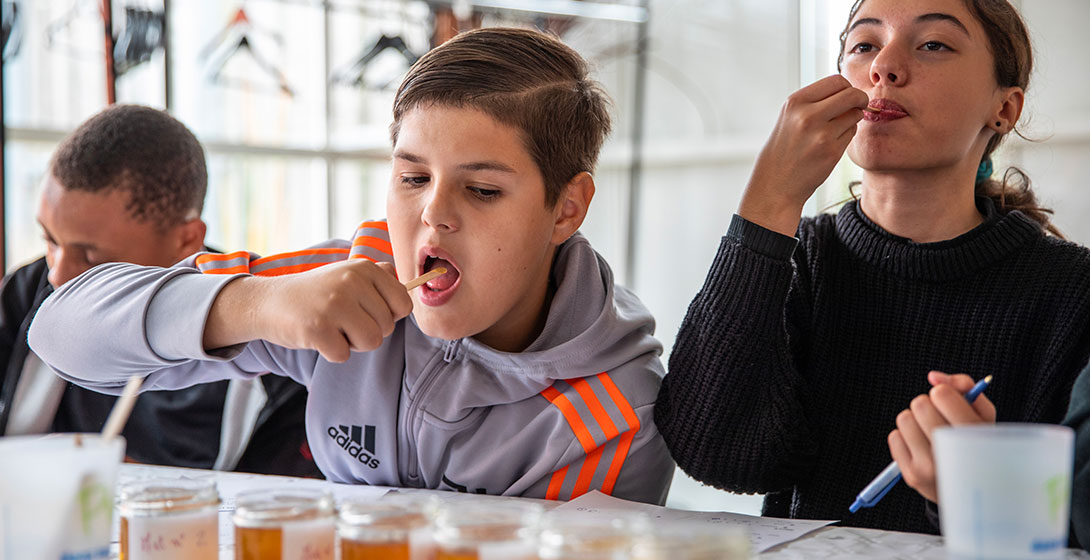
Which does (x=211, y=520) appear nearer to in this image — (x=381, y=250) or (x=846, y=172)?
(x=381, y=250)

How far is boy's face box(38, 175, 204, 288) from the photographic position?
152cm

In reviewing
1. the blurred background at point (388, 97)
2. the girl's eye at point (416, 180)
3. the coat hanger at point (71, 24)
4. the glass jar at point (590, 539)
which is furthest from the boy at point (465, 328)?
the coat hanger at point (71, 24)

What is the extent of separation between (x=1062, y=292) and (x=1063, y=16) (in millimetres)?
1638

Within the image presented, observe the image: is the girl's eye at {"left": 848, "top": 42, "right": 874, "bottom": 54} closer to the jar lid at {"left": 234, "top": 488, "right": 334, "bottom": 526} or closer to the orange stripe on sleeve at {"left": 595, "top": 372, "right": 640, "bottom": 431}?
the orange stripe on sleeve at {"left": 595, "top": 372, "right": 640, "bottom": 431}

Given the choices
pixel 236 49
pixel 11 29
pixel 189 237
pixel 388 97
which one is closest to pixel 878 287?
pixel 189 237

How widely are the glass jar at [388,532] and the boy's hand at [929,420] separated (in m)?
0.39

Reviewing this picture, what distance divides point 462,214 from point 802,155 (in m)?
0.38

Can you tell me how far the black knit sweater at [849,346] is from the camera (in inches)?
42.4

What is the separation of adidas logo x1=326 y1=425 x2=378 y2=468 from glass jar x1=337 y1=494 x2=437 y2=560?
53 centimetres

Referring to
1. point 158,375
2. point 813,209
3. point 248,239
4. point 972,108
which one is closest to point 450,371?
Result: point 158,375

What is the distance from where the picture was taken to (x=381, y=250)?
4.01 ft

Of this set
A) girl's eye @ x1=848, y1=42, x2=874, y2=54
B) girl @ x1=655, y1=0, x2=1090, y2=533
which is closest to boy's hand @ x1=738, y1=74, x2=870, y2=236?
girl @ x1=655, y1=0, x2=1090, y2=533

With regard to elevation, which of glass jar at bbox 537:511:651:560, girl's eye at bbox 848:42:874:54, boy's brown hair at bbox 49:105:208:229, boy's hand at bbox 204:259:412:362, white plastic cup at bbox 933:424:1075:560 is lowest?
glass jar at bbox 537:511:651:560

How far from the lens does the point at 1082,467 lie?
2.57ft
